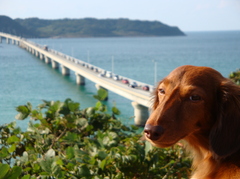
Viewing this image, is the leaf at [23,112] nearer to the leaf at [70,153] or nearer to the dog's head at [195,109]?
the leaf at [70,153]

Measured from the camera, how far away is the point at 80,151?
9.06ft

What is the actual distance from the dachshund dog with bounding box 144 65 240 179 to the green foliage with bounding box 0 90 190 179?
697 millimetres

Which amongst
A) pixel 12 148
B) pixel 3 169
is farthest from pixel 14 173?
pixel 12 148

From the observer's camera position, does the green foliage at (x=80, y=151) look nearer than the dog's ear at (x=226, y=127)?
No

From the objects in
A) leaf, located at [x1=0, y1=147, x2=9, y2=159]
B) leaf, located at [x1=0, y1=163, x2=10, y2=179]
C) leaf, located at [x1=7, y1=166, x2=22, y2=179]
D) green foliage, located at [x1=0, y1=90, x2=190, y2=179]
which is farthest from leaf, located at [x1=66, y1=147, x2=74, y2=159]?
leaf, located at [x1=0, y1=163, x2=10, y2=179]

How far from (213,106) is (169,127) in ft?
1.08

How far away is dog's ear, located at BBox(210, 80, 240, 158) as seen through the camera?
1894mm

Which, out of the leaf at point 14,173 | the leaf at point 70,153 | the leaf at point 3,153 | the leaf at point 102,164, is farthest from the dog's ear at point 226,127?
the leaf at point 3,153

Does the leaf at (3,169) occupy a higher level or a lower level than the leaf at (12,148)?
higher

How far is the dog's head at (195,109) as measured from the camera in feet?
6.20

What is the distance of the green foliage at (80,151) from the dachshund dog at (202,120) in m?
0.70

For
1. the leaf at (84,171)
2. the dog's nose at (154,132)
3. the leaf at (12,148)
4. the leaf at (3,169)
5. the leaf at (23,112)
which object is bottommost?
the leaf at (12,148)

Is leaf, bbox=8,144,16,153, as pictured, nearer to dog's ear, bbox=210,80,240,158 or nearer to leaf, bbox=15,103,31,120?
leaf, bbox=15,103,31,120

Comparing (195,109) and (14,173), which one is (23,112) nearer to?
(14,173)
